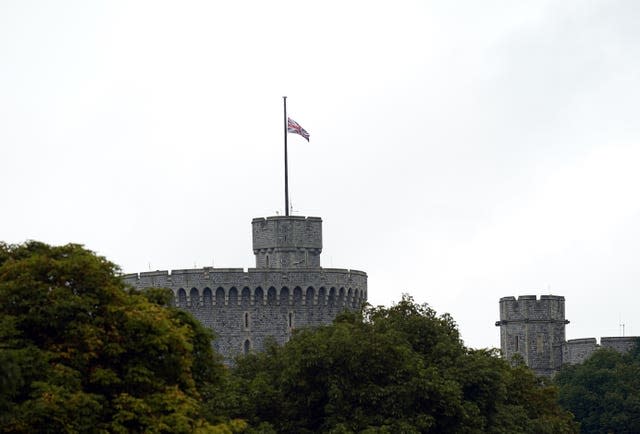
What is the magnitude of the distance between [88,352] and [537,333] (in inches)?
3324

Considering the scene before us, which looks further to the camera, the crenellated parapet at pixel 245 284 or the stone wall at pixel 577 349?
the stone wall at pixel 577 349

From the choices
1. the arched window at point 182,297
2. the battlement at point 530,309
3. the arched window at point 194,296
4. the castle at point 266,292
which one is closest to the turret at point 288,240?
the castle at point 266,292

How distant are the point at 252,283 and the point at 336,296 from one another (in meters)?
5.14

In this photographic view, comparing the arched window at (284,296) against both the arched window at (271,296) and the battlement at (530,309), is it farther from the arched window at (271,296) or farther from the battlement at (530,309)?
the battlement at (530,309)

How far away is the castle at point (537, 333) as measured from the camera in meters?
137

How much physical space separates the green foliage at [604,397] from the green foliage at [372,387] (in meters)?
39.7

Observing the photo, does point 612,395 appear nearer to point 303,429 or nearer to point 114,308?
point 303,429

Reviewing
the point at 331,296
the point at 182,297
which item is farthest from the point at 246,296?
the point at 331,296

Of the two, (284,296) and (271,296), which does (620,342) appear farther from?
(271,296)

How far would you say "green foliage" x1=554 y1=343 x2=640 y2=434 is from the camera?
118 metres

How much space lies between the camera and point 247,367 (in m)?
81.7

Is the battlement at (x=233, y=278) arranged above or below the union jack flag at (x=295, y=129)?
below

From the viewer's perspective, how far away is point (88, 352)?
55.8 m

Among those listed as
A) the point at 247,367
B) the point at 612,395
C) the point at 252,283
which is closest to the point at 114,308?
the point at 247,367
